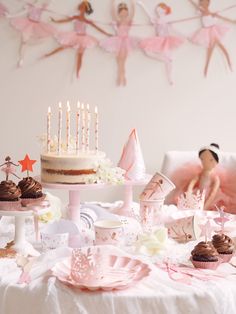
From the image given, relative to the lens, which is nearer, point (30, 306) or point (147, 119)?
point (30, 306)

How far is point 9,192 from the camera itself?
1802 mm

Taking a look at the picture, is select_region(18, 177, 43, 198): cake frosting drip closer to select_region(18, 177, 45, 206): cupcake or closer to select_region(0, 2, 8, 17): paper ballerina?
select_region(18, 177, 45, 206): cupcake

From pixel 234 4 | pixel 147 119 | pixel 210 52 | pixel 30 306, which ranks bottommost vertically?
pixel 30 306

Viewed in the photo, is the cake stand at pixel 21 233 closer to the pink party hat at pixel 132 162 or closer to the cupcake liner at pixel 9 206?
the cupcake liner at pixel 9 206

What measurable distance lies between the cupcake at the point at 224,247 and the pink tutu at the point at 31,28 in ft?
7.10

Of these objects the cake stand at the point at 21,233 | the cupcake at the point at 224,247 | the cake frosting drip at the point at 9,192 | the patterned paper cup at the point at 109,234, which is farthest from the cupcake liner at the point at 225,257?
the cake frosting drip at the point at 9,192

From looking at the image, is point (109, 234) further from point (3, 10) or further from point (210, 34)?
point (3, 10)

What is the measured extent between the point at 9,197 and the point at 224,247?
0.69 m

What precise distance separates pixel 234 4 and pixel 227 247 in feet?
7.13

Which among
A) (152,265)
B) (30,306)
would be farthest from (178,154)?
(30,306)

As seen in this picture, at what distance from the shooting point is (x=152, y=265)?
1.56 m

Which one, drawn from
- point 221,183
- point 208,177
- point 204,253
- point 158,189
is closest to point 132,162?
point 158,189

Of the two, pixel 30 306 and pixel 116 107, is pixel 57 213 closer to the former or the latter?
pixel 30 306

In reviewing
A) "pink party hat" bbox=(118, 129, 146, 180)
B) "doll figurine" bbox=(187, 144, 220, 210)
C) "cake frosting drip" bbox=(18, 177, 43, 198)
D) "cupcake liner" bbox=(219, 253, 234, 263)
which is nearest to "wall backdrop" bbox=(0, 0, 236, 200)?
"doll figurine" bbox=(187, 144, 220, 210)
